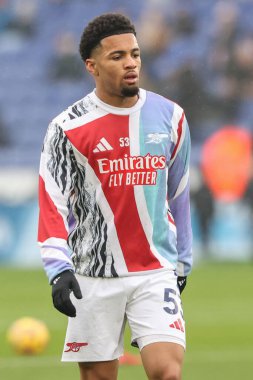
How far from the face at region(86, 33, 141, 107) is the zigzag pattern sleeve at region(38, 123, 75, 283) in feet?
1.07

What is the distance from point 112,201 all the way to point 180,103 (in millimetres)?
14243

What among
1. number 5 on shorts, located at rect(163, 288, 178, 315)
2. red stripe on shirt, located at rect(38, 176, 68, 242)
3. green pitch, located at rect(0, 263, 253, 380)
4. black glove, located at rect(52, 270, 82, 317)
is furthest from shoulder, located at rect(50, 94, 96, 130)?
green pitch, located at rect(0, 263, 253, 380)

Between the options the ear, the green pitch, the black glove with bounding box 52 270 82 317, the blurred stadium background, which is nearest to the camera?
the black glove with bounding box 52 270 82 317

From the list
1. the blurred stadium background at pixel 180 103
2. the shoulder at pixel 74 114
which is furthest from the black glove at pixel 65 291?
the blurred stadium background at pixel 180 103

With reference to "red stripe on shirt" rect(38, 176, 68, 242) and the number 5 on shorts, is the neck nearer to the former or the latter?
"red stripe on shirt" rect(38, 176, 68, 242)

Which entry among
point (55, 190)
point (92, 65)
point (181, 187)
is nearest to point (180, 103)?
point (181, 187)

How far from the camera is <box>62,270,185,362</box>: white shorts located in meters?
5.58

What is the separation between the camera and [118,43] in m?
5.64

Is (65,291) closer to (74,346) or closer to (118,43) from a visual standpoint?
(74,346)

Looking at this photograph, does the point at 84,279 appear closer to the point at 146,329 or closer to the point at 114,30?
the point at 146,329

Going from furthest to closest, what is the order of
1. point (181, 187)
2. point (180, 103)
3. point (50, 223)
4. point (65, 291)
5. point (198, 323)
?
point (180, 103) → point (198, 323) → point (181, 187) → point (50, 223) → point (65, 291)

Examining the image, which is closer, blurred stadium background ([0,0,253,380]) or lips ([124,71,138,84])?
lips ([124,71,138,84])

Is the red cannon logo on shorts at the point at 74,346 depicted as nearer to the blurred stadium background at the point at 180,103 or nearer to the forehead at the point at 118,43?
the forehead at the point at 118,43

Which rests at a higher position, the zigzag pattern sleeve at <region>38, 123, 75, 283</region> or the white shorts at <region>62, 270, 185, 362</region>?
the zigzag pattern sleeve at <region>38, 123, 75, 283</region>
